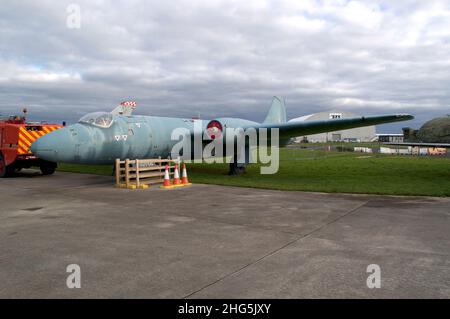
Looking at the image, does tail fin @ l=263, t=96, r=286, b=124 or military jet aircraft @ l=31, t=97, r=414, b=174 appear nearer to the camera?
military jet aircraft @ l=31, t=97, r=414, b=174

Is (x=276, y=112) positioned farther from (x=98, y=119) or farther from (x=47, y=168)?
(x=47, y=168)

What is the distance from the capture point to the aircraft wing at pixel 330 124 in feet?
40.0

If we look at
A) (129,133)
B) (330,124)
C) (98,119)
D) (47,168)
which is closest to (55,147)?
(98,119)

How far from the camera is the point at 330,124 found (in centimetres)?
1380

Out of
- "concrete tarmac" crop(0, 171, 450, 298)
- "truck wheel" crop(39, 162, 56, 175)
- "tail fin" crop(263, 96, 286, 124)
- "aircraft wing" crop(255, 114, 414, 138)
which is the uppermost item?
"tail fin" crop(263, 96, 286, 124)

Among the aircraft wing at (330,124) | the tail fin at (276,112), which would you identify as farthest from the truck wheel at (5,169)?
the tail fin at (276,112)

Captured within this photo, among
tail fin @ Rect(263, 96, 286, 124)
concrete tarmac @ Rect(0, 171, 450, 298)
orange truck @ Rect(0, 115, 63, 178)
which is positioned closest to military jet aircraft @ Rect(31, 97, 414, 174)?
concrete tarmac @ Rect(0, 171, 450, 298)

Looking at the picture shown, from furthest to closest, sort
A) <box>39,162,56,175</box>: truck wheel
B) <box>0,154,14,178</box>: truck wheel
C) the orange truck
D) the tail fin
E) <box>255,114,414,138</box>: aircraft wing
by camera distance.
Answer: the tail fin
<box>39,162,56,175</box>: truck wheel
<box>0,154,14,178</box>: truck wheel
the orange truck
<box>255,114,414,138</box>: aircraft wing

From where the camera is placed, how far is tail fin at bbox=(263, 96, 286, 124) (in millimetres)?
20000

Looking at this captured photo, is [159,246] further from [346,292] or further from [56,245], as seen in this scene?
[346,292]

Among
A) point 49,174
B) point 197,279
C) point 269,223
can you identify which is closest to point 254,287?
point 197,279

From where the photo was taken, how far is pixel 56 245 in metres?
5.47

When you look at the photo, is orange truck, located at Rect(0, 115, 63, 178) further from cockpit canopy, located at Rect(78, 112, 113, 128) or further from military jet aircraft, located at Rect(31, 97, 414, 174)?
military jet aircraft, located at Rect(31, 97, 414, 174)

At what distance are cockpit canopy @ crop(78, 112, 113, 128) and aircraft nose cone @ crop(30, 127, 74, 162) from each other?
108 centimetres
